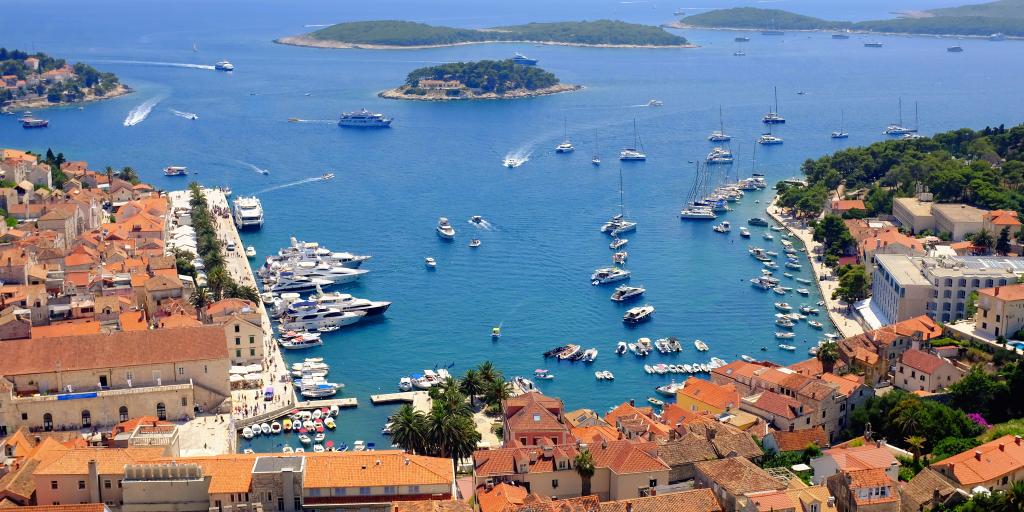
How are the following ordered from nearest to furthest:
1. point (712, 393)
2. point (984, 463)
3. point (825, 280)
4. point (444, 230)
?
point (984, 463), point (712, 393), point (825, 280), point (444, 230)

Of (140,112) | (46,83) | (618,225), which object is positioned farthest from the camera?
(46,83)

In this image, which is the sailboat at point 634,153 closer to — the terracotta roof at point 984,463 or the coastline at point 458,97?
the coastline at point 458,97

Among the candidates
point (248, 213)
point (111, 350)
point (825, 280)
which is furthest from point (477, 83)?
point (111, 350)

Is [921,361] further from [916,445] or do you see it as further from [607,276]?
[607,276]

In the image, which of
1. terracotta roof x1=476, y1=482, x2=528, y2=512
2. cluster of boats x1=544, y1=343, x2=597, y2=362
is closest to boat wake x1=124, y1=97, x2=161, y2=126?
cluster of boats x1=544, y1=343, x2=597, y2=362

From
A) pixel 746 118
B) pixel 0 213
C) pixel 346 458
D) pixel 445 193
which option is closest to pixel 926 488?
pixel 346 458

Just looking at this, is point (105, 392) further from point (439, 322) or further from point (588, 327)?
point (588, 327)
